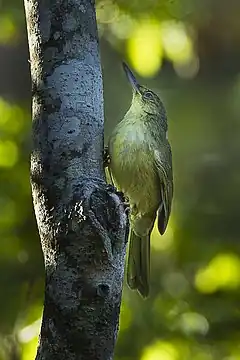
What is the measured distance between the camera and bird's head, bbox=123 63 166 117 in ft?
7.59

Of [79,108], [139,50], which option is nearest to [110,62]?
[139,50]

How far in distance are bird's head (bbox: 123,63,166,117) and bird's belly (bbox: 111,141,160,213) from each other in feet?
0.55

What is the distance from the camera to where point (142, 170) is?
2.18 metres

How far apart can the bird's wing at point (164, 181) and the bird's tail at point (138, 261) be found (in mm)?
158

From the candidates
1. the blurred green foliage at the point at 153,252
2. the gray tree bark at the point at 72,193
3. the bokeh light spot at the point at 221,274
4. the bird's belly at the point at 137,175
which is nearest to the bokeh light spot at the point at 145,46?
the blurred green foliage at the point at 153,252

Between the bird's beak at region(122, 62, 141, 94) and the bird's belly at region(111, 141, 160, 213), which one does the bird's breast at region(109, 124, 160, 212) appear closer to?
the bird's belly at region(111, 141, 160, 213)

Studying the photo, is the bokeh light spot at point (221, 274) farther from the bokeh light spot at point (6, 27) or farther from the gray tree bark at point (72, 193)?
the gray tree bark at point (72, 193)

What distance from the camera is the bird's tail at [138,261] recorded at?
240cm

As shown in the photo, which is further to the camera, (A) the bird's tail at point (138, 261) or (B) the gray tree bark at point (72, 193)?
(A) the bird's tail at point (138, 261)

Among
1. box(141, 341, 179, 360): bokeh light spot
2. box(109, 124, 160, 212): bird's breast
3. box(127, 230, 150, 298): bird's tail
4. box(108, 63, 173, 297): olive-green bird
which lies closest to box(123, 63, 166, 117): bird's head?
box(108, 63, 173, 297): olive-green bird

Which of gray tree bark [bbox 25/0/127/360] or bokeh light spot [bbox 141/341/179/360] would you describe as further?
bokeh light spot [bbox 141/341/179/360]

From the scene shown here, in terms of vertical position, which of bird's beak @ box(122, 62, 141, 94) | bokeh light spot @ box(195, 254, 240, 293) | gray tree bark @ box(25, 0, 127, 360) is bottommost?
gray tree bark @ box(25, 0, 127, 360)

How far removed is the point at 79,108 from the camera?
1.30m

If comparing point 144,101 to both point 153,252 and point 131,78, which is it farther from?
point 153,252
